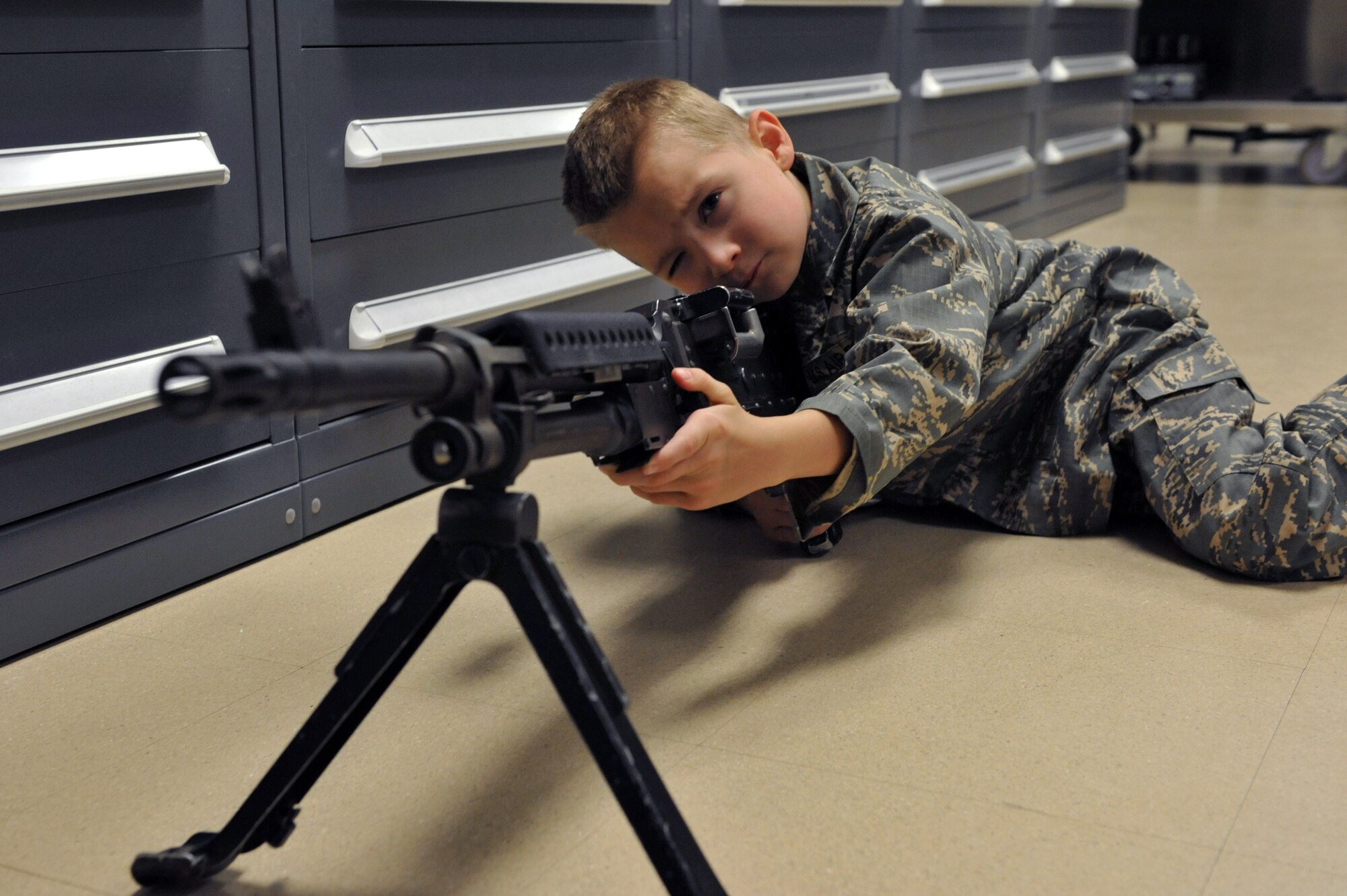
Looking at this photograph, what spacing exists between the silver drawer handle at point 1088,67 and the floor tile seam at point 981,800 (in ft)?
8.44

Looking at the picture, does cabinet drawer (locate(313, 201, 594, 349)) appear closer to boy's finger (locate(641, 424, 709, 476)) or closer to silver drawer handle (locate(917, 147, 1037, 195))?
boy's finger (locate(641, 424, 709, 476))

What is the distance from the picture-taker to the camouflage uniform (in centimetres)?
100

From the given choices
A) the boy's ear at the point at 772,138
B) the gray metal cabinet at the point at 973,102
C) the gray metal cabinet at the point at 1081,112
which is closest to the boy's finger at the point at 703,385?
the boy's ear at the point at 772,138

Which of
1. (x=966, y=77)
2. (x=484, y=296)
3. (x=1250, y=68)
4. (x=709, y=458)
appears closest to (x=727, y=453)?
(x=709, y=458)

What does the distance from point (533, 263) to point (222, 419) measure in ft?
3.36

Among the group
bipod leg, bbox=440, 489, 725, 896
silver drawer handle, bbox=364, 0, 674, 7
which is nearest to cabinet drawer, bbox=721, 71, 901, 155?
silver drawer handle, bbox=364, 0, 674, 7

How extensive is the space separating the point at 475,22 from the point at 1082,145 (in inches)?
91.1

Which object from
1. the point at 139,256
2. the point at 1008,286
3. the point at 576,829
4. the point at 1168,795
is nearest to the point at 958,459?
the point at 1008,286

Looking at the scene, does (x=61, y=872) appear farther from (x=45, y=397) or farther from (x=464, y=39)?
(x=464, y=39)

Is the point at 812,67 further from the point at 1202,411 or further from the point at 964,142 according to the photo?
the point at 1202,411

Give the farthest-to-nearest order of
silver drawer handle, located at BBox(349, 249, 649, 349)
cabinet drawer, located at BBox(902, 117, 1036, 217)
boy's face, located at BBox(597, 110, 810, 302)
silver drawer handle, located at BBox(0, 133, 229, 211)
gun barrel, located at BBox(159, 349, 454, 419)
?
1. cabinet drawer, located at BBox(902, 117, 1036, 217)
2. silver drawer handle, located at BBox(349, 249, 649, 349)
3. boy's face, located at BBox(597, 110, 810, 302)
4. silver drawer handle, located at BBox(0, 133, 229, 211)
5. gun barrel, located at BBox(159, 349, 454, 419)

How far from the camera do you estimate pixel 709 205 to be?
1088 mm

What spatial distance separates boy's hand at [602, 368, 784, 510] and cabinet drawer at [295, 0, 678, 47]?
2.05 ft

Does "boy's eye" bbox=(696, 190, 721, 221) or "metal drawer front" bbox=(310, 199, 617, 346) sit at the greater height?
"boy's eye" bbox=(696, 190, 721, 221)
